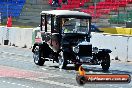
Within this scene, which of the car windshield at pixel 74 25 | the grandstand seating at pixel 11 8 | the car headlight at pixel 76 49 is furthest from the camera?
the grandstand seating at pixel 11 8

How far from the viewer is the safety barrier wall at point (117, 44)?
2316cm

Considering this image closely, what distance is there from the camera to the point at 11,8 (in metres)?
51.4

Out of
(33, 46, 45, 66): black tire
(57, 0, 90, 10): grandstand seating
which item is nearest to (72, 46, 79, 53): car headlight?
(33, 46, 45, 66): black tire

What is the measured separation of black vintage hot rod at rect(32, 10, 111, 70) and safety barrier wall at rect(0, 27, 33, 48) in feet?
36.8

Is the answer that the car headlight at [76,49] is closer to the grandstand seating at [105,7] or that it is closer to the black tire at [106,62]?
the black tire at [106,62]

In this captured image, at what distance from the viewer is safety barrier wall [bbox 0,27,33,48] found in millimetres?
31177

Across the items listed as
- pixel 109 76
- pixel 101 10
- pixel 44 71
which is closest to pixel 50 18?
pixel 44 71

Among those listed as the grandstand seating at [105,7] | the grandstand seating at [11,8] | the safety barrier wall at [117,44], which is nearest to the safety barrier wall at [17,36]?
the safety barrier wall at [117,44]

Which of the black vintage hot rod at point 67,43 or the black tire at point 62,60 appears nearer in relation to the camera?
the black tire at point 62,60

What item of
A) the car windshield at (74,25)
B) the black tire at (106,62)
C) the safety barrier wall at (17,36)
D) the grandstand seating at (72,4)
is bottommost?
the safety barrier wall at (17,36)

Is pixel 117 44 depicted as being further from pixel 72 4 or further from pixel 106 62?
pixel 72 4

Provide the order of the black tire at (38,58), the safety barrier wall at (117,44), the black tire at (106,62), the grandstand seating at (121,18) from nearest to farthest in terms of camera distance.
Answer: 1. the black tire at (106,62)
2. the black tire at (38,58)
3. the safety barrier wall at (117,44)
4. the grandstand seating at (121,18)

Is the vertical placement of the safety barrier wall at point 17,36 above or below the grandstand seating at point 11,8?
below

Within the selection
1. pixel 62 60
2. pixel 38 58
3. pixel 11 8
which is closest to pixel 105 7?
pixel 11 8
